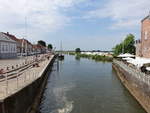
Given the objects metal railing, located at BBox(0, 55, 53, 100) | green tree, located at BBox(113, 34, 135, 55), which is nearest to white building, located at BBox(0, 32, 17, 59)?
metal railing, located at BBox(0, 55, 53, 100)

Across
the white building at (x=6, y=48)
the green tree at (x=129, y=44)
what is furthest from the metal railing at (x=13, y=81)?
the green tree at (x=129, y=44)

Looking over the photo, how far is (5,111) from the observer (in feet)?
35.3

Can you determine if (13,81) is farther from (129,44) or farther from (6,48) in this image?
(129,44)

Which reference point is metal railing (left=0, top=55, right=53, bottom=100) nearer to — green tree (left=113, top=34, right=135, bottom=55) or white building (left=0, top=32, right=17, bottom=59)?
white building (left=0, top=32, right=17, bottom=59)

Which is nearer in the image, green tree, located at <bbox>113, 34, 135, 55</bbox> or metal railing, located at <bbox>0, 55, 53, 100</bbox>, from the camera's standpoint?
metal railing, located at <bbox>0, 55, 53, 100</bbox>

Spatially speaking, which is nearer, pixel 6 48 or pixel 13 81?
pixel 13 81

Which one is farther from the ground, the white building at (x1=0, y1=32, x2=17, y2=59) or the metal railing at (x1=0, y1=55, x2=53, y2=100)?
the white building at (x1=0, y1=32, x2=17, y2=59)

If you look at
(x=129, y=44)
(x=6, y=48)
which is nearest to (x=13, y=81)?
(x=6, y=48)

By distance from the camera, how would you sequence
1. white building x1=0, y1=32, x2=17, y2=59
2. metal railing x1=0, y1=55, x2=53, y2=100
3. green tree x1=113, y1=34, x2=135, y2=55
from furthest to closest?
green tree x1=113, y1=34, x2=135, y2=55 → white building x1=0, y1=32, x2=17, y2=59 → metal railing x1=0, y1=55, x2=53, y2=100

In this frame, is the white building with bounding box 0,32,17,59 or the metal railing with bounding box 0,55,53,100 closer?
the metal railing with bounding box 0,55,53,100

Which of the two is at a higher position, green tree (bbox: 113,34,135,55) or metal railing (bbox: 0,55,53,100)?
green tree (bbox: 113,34,135,55)

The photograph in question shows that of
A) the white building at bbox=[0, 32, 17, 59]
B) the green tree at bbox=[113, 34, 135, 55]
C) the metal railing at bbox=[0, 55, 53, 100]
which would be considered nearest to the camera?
the metal railing at bbox=[0, 55, 53, 100]

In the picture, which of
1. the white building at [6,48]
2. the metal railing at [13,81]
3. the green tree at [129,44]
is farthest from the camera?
the green tree at [129,44]

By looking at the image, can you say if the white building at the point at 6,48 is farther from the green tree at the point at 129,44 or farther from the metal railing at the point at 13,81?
the green tree at the point at 129,44
